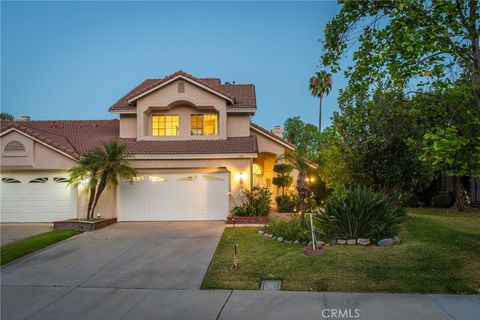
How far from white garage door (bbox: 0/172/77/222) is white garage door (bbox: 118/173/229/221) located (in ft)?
8.22

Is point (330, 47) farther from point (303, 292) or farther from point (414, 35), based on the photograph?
point (303, 292)

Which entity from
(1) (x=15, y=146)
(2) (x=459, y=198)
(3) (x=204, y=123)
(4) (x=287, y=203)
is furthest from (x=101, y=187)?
(2) (x=459, y=198)

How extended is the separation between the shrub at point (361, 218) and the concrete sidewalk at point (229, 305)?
3616 mm

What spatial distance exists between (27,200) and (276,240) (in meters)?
12.3

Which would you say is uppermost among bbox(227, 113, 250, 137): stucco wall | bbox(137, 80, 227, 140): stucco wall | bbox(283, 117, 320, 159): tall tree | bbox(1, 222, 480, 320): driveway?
bbox(283, 117, 320, 159): tall tree

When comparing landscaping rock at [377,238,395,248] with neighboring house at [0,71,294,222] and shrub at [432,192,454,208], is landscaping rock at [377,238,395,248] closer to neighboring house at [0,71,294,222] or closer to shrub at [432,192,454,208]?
neighboring house at [0,71,294,222]

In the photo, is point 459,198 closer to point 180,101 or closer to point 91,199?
point 180,101

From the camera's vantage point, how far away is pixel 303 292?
7363 millimetres

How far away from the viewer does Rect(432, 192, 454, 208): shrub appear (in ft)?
75.0

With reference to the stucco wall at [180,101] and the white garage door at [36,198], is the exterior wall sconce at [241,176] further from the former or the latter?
the white garage door at [36,198]

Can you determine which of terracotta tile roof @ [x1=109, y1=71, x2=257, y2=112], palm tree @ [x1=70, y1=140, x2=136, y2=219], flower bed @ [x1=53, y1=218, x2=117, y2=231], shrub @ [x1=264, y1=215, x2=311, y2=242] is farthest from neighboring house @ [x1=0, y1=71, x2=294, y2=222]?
shrub @ [x1=264, y1=215, x2=311, y2=242]

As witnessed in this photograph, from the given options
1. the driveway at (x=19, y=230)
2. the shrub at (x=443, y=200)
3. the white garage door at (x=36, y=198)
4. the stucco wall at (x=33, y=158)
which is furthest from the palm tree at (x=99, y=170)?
the shrub at (x=443, y=200)

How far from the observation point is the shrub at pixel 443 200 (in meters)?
22.9

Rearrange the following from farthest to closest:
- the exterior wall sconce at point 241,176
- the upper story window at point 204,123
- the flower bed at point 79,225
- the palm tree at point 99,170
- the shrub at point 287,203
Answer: the shrub at point 287,203 < the upper story window at point 204,123 < the exterior wall sconce at point 241,176 < the palm tree at point 99,170 < the flower bed at point 79,225
